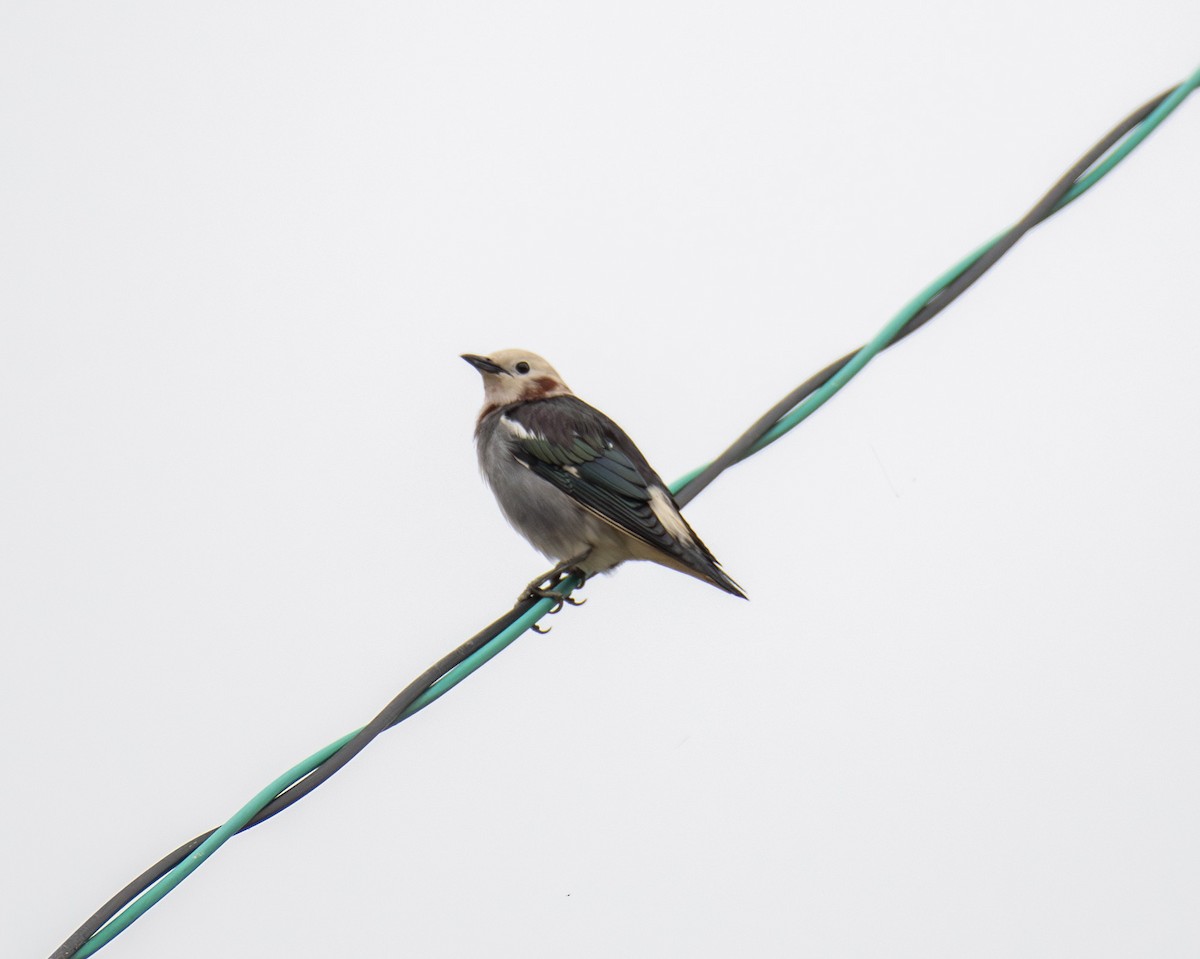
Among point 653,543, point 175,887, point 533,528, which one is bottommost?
point 175,887

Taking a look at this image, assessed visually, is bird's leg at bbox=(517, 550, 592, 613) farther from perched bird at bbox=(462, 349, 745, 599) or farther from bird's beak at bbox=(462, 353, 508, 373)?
bird's beak at bbox=(462, 353, 508, 373)

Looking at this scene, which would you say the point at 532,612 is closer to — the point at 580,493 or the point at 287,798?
the point at 287,798

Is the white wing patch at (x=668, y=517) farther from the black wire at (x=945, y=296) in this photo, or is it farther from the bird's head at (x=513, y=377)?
the black wire at (x=945, y=296)

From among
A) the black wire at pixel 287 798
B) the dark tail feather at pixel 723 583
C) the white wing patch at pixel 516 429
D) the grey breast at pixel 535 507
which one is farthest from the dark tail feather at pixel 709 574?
the black wire at pixel 287 798

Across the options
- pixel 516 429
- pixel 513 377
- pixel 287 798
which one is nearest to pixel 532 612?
pixel 287 798

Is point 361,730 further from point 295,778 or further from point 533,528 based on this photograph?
point 533,528

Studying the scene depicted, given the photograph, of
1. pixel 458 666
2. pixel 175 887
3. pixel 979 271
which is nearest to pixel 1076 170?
pixel 979 271
